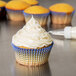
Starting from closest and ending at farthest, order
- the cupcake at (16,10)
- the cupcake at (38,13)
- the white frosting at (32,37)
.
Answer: the white frosting at (32,37)
the cupcake at (38,13)
the cupcake at (16,10)

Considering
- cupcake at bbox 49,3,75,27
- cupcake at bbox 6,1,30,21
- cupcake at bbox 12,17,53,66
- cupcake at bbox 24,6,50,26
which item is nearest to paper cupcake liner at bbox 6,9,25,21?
cupcake at bbox 6,1,30,21

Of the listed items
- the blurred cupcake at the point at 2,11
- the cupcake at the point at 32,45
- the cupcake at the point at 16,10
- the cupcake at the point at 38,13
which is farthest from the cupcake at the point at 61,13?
the cupcake at the point at 32,45

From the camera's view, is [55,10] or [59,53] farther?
[55,10]

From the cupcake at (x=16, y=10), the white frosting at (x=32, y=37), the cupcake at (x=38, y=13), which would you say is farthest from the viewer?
the cupcake at (x=16, y=10)

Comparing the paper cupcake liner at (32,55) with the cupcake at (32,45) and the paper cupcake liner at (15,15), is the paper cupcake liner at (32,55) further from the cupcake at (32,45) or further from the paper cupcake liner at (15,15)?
the paper cupcake liner at (15,15)

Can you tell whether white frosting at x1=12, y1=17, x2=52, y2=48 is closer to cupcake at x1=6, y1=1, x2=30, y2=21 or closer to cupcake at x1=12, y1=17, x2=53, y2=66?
cupcake at x1=12, y1=17, x2=53, y2=66

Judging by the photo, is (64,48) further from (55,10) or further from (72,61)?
(55,10)

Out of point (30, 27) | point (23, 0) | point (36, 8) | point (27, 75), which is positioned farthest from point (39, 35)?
point (23, 0)
